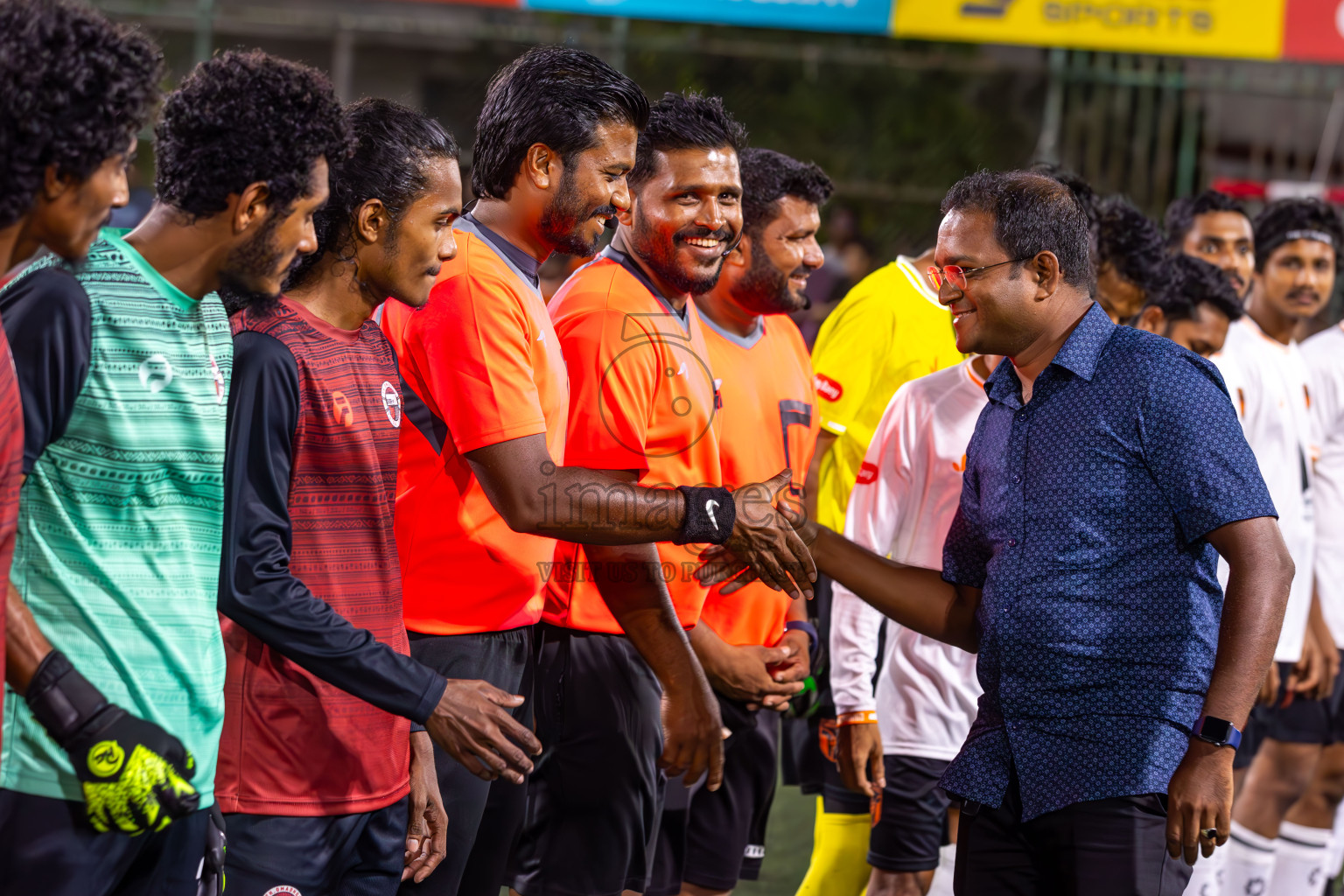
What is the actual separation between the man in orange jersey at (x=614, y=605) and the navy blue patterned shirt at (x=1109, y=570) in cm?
54

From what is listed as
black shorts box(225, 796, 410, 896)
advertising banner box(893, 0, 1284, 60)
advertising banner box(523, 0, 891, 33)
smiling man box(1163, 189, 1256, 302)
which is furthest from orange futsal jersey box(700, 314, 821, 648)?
advertising banner box(893, 0, 1284, 60)

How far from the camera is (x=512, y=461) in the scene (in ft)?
8.89

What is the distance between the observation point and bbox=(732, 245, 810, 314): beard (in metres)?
4.09

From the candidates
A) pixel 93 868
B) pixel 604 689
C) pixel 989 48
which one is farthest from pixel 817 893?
pixel 989 48

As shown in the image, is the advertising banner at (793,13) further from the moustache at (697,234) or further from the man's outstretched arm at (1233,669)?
the man's outstretched arm at (1233,669)

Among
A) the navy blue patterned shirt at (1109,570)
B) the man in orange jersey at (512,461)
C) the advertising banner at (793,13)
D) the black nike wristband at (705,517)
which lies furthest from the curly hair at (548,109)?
the advertising banner at (793,13)

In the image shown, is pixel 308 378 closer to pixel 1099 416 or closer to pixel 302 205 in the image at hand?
pixel 302 205

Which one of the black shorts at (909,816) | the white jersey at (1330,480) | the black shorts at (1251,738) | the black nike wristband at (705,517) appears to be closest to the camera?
the black nike wristband at (705,517)

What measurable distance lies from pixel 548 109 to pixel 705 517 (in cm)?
99

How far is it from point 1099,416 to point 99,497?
1.88 metres

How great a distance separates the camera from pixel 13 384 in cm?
178

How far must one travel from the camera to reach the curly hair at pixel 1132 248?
4816 mm

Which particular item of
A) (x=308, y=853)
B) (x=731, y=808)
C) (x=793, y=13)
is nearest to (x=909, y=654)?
(x=731, y=808)

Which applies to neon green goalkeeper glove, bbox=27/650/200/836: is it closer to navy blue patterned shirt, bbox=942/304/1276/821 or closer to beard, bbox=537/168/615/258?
beard, bbox=537/168/615/258
